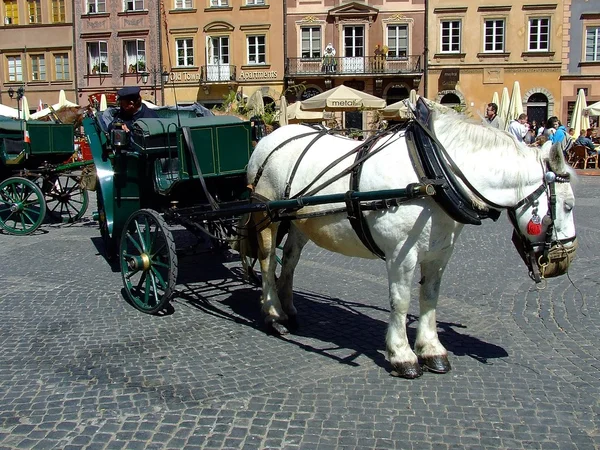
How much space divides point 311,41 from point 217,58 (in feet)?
17.2

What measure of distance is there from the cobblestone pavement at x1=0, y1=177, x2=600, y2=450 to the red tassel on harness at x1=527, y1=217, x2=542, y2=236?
0.98 m

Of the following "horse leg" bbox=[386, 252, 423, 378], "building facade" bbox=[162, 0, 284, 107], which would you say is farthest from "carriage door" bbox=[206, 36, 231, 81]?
"horse leg" bbox=[386, 252, 423, 378]

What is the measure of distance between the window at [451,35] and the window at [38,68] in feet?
73.2

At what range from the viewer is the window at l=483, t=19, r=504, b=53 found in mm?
34219

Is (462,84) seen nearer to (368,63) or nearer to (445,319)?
(368,63)

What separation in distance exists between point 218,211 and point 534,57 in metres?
32.3

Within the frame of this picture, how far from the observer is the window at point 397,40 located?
115 feet

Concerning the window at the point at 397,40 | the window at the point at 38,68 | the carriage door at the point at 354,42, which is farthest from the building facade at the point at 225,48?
the window at the point at 38,68

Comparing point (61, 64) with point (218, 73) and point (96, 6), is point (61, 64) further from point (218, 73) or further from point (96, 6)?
point (218, 73)

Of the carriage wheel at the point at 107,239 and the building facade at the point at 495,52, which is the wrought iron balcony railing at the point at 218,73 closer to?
the building facade at the point at 495,52

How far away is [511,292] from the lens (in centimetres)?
642

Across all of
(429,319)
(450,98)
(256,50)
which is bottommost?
(429,319)

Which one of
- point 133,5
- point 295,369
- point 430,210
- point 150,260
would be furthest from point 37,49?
point 430,210

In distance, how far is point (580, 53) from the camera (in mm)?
33750
